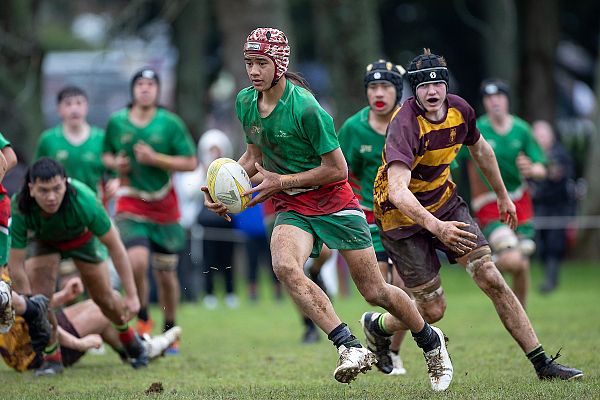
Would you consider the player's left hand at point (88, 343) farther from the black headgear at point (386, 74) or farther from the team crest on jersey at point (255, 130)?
the black headgear at point (386, 74)

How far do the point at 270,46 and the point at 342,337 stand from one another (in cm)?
188

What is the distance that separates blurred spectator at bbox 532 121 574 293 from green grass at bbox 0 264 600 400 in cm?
227

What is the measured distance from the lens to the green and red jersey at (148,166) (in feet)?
37.8

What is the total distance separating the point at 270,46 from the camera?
24.5ft

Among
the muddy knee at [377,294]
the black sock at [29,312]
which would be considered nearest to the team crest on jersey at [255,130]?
the muddy knee at [377,294]

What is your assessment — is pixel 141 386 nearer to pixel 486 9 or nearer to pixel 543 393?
pixel 543 393

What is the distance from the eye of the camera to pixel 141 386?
8391 millimetres

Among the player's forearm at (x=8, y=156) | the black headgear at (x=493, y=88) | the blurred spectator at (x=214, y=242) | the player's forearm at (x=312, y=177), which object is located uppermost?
the black headgear at (x=493, y=88)

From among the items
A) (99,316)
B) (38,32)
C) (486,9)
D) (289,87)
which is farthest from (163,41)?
(289,87)

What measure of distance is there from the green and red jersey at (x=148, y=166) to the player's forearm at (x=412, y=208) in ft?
14.6

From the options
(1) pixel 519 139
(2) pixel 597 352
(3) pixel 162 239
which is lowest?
(2) pixel 597 352

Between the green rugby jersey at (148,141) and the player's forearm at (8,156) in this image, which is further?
the green rugby jersey at (148,141)

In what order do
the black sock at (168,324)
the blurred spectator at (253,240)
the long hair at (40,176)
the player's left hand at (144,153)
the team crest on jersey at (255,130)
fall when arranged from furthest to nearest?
1. the blurred spectator at (253,240)
2. the player's left hand at (144,153)
3. the black sock at (168,324)
4. the long hair at (40,176)
5. the team crest on jersey at (255,130)

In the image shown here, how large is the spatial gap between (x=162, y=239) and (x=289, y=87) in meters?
4.24
